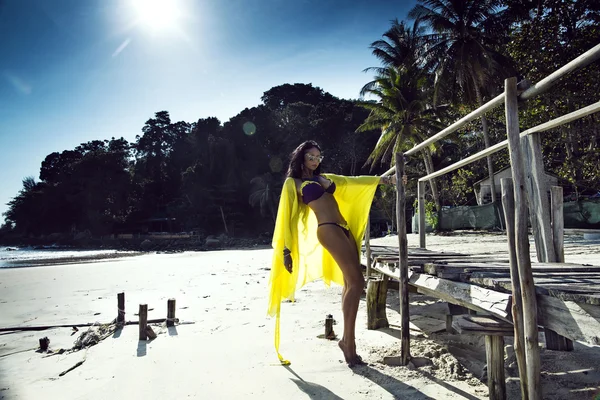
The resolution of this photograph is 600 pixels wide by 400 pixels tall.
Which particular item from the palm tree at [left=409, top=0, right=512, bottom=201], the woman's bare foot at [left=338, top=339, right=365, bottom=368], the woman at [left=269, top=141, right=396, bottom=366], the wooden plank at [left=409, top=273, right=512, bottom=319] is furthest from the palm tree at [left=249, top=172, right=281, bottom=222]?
the wooden plank at [left=409, top=273, right=512, bottom=319]

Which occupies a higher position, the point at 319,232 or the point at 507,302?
the point at 319,232

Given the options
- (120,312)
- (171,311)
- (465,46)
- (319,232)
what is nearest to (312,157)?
(319,232)

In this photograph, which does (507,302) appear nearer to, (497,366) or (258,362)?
(497,366)

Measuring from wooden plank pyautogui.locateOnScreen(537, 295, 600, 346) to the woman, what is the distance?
154cm

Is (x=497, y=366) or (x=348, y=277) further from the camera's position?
(x=348, y=277)

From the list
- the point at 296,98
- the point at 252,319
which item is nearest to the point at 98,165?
the point at 296,98

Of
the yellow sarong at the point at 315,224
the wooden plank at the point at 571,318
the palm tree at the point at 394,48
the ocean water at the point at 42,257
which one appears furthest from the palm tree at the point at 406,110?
the ocean water at the point at 42,257

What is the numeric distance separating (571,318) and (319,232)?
2019 mm

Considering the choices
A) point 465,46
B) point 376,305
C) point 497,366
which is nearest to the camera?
point 497,366

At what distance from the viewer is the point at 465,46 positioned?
18.5 meters

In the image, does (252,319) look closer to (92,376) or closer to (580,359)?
(92,376)

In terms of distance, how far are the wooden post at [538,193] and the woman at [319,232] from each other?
3.97 ft

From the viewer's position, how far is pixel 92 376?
3639 millimetres

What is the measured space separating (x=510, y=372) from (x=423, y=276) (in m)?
0.98
